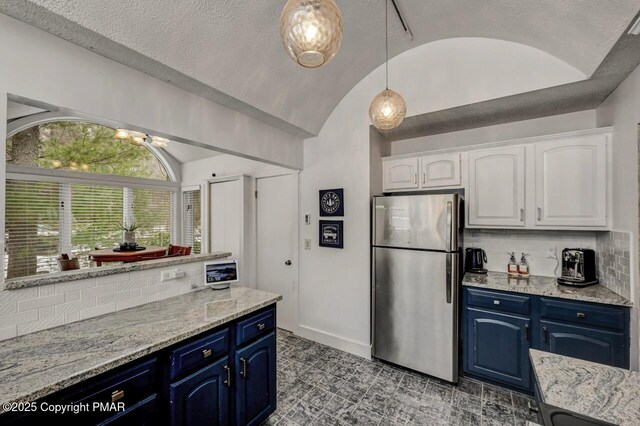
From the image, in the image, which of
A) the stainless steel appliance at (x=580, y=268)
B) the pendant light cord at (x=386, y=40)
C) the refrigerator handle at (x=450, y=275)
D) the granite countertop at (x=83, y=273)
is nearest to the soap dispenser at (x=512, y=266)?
the stainless steel appliance at (x=580, y=268)

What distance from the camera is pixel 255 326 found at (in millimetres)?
1859

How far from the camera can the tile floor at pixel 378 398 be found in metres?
2.05

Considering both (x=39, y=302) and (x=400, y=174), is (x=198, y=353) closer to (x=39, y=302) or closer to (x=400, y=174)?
(x=39, y=302)

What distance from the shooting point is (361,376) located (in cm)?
261

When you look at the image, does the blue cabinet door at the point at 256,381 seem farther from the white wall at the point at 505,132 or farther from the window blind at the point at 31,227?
the window blind at the point at 31,227

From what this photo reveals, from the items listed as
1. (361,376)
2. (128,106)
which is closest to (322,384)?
(361,376)

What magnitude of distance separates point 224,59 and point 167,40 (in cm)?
40

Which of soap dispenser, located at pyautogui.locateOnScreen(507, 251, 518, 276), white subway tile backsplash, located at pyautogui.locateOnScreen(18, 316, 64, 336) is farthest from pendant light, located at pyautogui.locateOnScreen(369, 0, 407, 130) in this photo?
white subway tile backsplash, located at pyautogui.locateOnScreen(18, 316, 64, 336)

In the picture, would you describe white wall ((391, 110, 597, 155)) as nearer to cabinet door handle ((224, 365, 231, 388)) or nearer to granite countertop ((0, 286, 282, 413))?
granite countertop ((0, 286, 282, 413))

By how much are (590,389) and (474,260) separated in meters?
1.99

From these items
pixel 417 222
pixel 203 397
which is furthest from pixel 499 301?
pixel 203 397

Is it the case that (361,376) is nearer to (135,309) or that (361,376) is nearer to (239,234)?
(135,309)

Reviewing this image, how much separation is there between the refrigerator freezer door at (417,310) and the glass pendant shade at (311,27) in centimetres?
204

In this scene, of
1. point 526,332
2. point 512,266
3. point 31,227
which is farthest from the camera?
point 31,227
